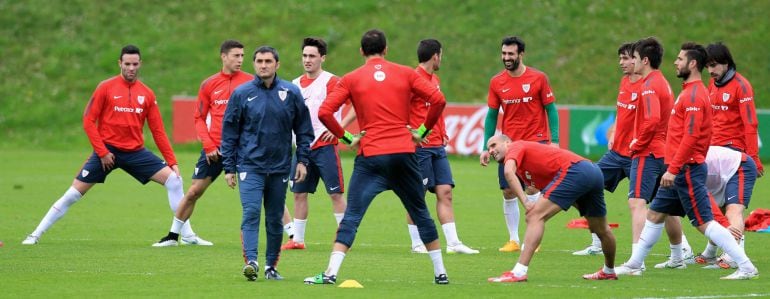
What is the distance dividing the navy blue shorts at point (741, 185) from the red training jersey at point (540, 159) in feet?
7.46

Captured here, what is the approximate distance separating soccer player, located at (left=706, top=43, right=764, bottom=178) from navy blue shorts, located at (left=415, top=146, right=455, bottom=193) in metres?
3.08

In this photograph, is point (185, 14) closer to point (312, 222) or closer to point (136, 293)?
point (312, 222)

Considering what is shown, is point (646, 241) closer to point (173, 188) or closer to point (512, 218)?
point (512, 218)

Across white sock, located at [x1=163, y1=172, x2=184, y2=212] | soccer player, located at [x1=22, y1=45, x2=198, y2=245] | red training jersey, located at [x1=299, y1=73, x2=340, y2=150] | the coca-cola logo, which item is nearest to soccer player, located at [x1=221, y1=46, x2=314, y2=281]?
red training jersey, located at [x1=299, y1=73, x2=340, y2=150]

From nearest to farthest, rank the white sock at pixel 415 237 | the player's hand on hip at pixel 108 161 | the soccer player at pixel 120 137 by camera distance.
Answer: the white sock at pixel 415 237
the player's hand on hip at pixel 108 161
the soccer player at pixel 120 137

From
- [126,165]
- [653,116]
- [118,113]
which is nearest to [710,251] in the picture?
[653,116]

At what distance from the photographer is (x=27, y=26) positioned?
44156 millimetres

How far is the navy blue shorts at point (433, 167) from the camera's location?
50.3 feet

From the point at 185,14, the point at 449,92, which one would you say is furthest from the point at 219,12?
the point at 449,92

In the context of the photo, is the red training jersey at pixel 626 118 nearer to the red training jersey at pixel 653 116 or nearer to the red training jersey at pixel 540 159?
the red training jersey at pixel 653 116

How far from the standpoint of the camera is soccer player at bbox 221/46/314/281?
12.1 m

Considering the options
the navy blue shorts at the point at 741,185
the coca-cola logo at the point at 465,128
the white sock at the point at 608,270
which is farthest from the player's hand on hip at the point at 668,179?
the coca-cola logo at the point at 465,128

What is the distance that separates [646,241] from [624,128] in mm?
2055

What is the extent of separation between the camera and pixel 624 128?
47.5ft
